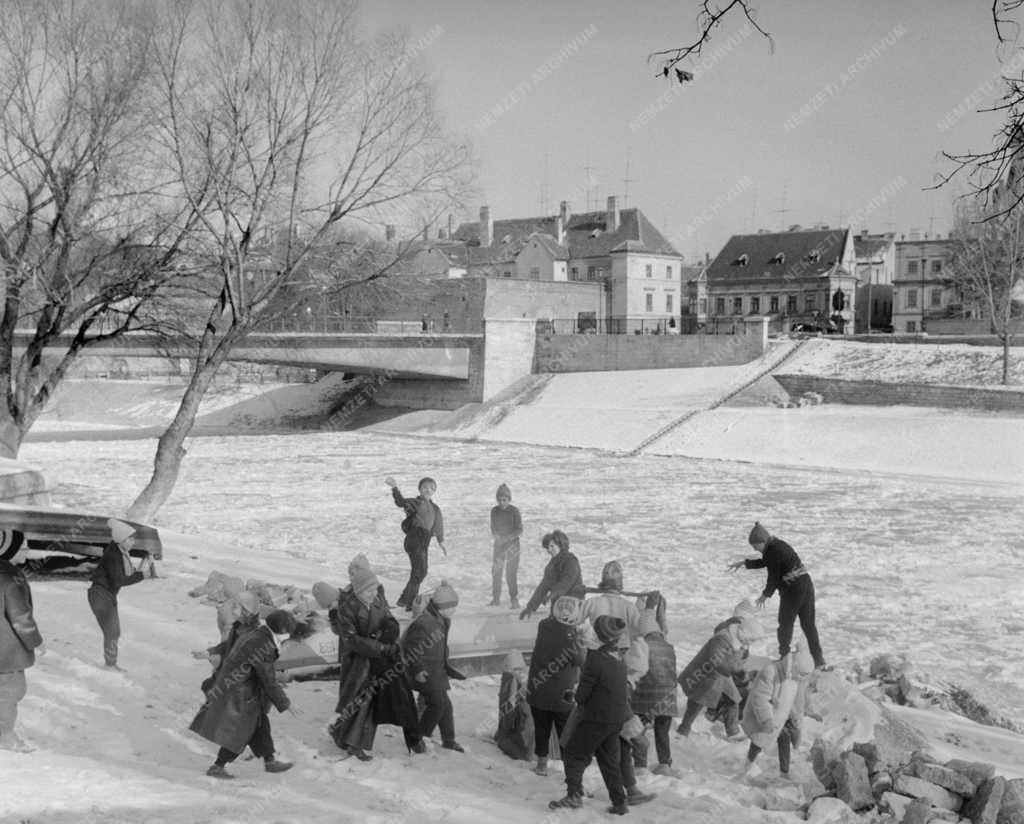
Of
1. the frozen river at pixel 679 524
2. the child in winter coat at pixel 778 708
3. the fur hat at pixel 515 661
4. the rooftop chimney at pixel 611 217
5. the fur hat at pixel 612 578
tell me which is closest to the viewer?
the child in winter coat at pixel 778 708

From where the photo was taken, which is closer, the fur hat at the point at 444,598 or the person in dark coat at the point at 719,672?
the fur hat at the point at 444,598

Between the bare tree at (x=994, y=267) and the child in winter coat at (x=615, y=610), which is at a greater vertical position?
the bare tree at (x=994, y=267)

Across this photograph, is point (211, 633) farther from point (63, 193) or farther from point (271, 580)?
point (63, 193)

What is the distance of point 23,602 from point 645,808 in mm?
4422

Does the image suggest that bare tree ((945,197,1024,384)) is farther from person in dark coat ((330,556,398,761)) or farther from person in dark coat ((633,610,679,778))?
person in dark coat ((330,556,398,761))

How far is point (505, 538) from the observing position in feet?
41.5

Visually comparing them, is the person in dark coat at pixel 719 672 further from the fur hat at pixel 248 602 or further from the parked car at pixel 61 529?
the parked car at pixel 61 529

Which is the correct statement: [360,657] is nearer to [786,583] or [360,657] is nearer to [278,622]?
[278,622]

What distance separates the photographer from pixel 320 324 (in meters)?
55.5

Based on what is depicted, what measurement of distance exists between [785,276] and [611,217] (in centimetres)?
1289

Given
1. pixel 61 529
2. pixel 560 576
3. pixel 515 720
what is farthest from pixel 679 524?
pixel 515 720

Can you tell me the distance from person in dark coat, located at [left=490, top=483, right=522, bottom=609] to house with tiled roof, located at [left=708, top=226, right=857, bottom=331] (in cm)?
5765

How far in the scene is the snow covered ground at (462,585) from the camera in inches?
264

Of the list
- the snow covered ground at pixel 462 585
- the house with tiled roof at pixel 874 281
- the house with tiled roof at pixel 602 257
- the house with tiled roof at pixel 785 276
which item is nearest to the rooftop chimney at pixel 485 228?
the house with tiled roof at pixel 602 257
